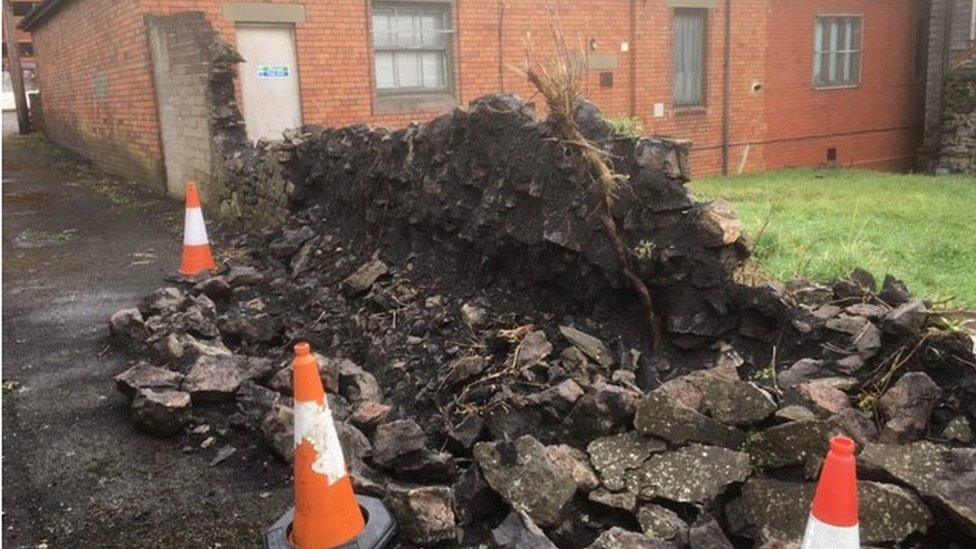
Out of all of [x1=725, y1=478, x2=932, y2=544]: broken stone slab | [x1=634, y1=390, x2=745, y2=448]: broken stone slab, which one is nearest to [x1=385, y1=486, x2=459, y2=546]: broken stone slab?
[x1=634, y1=390, x2=745, y2=448]: broken stone slab

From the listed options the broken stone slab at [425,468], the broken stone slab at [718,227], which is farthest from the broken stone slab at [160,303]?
the broken stone slab at [718,227]

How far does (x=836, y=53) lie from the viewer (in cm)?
1661

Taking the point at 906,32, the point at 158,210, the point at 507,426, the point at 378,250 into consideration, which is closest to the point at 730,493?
the point at 507,426

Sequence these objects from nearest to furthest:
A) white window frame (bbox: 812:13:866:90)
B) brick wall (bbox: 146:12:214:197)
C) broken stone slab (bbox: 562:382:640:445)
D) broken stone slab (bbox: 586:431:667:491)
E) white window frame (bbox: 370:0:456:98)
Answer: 1. broken stone slab (bbox: 586:431:667:491)
2. broken stone slab (bbox: 562:382:640:445)
3. brick wall (bbox: 146:12:214:197)
4. white window frame (bbox: 370:0:456:98)
5. white window frame (bbox: 812:13:866:90)

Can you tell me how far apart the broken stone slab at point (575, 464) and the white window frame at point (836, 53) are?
1515 cm

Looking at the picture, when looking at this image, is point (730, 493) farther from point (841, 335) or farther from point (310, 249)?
point (310, 249)

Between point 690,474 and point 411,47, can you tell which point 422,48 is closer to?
point 411,47

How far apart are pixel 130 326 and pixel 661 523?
12.9 ft

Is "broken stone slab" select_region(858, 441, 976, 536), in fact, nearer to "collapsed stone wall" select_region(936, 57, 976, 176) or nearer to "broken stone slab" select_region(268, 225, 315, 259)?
"broken stone slab" select_region(268, 225, 315, 259)

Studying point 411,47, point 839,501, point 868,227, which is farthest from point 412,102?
point 839,501

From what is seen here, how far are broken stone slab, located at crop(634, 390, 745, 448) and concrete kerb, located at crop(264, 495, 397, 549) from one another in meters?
1.20

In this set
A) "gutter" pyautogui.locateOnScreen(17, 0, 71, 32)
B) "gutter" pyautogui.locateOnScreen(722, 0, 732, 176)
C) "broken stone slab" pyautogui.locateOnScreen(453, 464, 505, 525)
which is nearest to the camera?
"broken stone slab" pyautogui.locateOnScreen(453, 464, 505, 525)

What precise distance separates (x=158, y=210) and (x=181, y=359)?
247 inches

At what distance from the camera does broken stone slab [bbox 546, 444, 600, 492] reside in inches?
129
